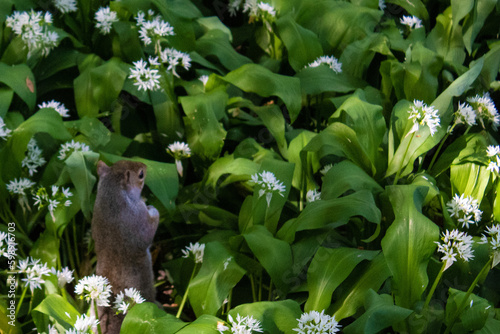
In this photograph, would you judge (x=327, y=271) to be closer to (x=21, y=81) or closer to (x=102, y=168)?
(x=102, y=168)

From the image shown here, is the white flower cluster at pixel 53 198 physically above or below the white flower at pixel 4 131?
below

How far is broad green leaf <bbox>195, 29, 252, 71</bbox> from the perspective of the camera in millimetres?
3590

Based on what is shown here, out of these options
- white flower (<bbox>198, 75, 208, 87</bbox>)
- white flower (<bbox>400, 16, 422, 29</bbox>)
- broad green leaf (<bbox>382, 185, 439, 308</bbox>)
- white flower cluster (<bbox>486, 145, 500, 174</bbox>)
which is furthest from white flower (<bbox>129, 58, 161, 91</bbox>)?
white flower (<bbox>400, 16, 422, 29</bbox>)

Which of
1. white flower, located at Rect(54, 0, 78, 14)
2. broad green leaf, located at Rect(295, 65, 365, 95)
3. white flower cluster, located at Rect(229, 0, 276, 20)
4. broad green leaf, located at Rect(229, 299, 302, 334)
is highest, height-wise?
white flower cluster, located at Rect(229, 0, 276, 20)

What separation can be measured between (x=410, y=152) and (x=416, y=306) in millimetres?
758

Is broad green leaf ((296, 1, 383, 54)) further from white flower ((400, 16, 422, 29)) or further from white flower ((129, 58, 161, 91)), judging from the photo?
white flower ((129, 58, 161, 91))

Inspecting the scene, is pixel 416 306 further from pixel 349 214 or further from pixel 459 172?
pixel 459 172

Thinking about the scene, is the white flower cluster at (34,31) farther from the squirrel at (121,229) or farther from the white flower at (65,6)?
the squirrel at (121,229)

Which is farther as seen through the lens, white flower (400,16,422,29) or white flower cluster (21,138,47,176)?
white flower (400,16,422,29)

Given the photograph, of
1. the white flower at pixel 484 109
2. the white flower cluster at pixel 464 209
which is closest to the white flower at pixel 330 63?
the white flower at pixel 484 109

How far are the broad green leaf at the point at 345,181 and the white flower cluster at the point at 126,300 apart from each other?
3.08 ft

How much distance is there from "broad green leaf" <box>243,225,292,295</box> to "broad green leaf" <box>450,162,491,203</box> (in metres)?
0.96

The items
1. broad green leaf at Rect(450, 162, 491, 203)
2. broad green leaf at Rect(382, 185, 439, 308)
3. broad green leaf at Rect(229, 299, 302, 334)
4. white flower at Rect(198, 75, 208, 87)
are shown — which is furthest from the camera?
white flower at Rect(198, 75, 208, 87)

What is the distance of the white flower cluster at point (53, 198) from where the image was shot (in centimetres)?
273
